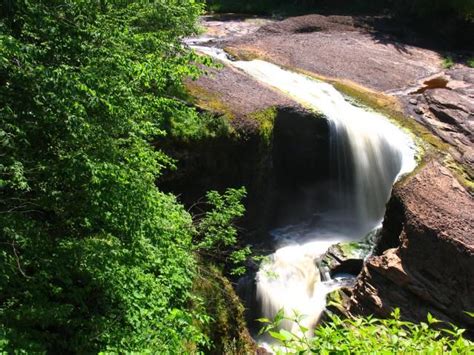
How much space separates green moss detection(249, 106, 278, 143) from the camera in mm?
12087

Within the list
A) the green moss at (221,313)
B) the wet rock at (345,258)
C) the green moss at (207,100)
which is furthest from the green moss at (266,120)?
the green moss at (221,313)

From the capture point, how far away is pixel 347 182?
46.5ft

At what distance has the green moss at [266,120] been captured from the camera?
39.7 feet

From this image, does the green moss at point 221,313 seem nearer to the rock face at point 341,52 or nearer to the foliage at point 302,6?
the rock face at point 341,52

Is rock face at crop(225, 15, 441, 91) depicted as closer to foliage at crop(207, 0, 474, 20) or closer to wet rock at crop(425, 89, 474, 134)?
wet rock at crop(425, 89, 474, 134)

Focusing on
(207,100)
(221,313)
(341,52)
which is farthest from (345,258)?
(341,52)

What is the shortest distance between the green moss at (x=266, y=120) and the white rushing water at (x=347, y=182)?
5.09ft

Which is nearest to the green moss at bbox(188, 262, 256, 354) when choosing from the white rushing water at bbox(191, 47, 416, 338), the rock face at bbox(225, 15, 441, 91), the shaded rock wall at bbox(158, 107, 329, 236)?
the shaded rock wall at bbox(158, 107, 329, 236)

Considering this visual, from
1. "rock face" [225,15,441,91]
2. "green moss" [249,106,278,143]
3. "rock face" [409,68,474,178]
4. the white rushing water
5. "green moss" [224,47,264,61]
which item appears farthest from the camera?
"rock face" [225,15,441,91]

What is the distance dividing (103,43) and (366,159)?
10035 millimetres

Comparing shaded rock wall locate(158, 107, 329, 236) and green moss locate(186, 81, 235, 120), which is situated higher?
green moss locate(186, 81, 235, 120)

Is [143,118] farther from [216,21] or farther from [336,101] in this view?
[216,21]

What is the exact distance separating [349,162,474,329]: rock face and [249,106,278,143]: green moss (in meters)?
3.46

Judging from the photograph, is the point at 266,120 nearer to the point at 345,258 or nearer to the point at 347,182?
the point at 347,182
